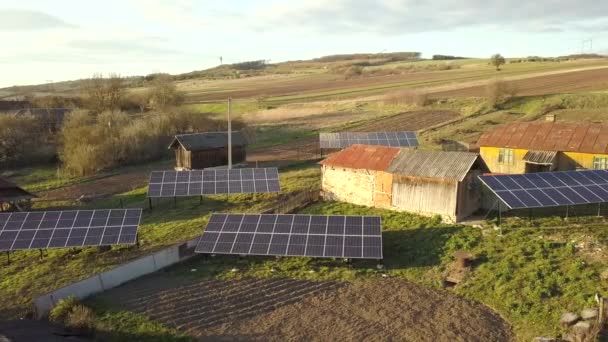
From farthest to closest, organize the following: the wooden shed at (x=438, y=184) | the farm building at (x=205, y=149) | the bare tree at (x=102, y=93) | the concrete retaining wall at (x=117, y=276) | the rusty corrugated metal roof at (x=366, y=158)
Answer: the bare tree at (x=102, y=93), the farm building at (x=205, y=149), the rusty corrugated metal roof at (x=366, y=158), the wooden shed at (x=438, y=184), the concrete retaining wall at (x=117, y=276)

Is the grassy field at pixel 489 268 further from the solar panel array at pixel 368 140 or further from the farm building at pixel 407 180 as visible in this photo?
the solar panel array at pixel 368 140

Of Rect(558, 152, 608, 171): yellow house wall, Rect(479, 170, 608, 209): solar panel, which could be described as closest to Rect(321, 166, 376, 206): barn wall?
Rect(479, 170, 608, 209): solar panel

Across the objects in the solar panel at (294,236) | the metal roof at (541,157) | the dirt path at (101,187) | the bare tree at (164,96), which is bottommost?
the dirt path at (101,187)

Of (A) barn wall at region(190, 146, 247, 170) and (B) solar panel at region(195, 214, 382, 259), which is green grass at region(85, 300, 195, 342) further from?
(A) barn wall at region(190, 146, 247, 170)

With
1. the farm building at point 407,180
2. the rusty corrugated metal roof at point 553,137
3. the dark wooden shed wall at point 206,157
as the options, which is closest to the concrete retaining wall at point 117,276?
the farm building at point 407,180

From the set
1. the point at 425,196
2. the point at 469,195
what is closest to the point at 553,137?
the point at 469,195

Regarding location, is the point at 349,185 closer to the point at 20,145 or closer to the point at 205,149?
the point at 205,149
